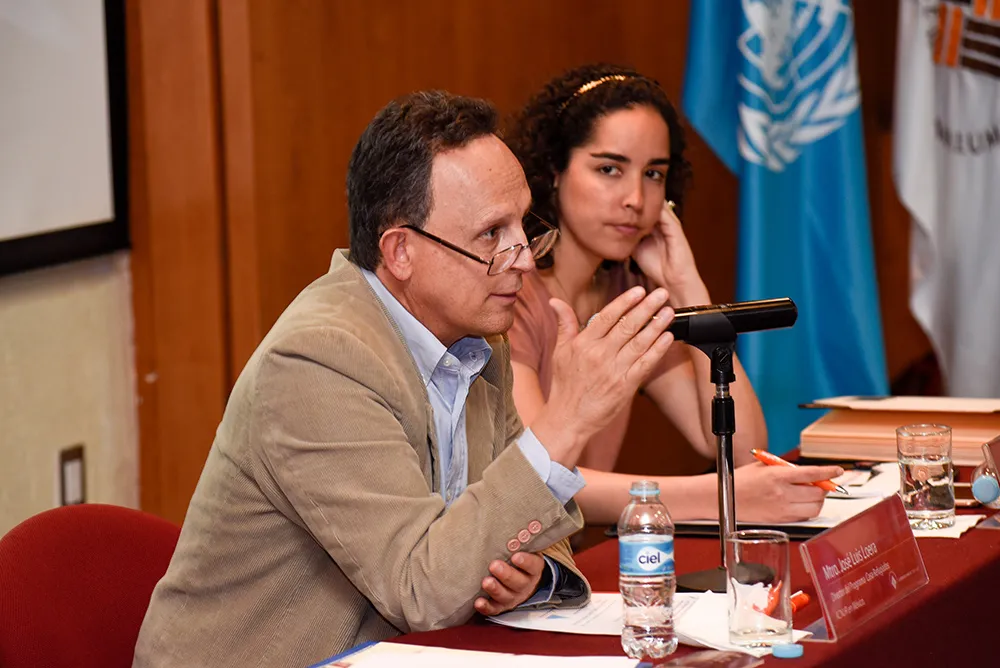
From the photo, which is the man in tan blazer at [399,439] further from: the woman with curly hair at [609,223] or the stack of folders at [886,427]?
the stack of folders at [886,427]

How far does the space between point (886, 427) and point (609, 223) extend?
2.28 feet

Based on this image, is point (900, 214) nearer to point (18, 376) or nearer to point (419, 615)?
point (18, 376)

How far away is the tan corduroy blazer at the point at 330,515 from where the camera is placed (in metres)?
1.57

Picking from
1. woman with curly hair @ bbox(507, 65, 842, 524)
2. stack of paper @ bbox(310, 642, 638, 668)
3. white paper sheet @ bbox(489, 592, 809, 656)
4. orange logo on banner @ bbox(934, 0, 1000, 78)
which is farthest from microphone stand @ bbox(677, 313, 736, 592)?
orange logo on banner @ bbox(934, 0, 1000, 78)

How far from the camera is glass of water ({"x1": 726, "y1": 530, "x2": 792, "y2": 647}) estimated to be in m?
1.48

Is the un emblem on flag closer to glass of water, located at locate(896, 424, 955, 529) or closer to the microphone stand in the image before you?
glass of water, located at locate(896, 424, 955, 529)

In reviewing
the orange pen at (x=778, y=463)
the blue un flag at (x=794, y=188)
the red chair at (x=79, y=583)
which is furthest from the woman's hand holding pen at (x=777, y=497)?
the blue un flag at (x=794, y=188)

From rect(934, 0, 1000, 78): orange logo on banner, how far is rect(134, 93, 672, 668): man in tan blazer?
2.60 m

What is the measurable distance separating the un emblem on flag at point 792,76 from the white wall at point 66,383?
1816mm

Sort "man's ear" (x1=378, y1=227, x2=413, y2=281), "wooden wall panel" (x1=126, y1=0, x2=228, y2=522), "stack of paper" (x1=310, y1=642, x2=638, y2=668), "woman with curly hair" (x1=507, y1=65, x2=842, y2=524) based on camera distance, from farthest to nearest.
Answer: "wooden wall panel" (x1=126, y1=0, x2=228, y2=522)
"woman with curly hair" (x1=507, y1=65, x2=842, y2=524)
"man's ear" (x1=378, y1=227, x2=413, y2=281)
"stack of paper" (x1=310, y1=642, x2=638, y2=668)

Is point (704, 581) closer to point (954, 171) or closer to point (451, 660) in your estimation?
point (451, 660)

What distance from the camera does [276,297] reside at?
3.00m

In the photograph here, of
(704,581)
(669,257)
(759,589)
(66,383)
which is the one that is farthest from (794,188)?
(759,589)

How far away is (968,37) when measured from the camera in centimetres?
398
